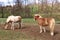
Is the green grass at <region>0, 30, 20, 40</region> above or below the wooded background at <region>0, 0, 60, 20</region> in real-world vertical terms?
below

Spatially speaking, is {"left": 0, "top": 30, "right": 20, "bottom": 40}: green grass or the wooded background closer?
{"left": 0, "top": 30, "right": 20, "bottom": 40}: green grass

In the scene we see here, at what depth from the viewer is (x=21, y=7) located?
50.8 feet

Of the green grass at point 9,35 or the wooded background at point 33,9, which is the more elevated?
the wooded background at point 33,9

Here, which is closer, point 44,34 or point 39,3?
point 44,34

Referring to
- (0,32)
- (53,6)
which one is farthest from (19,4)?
(0,32)

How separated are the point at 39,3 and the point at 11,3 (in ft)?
7.56

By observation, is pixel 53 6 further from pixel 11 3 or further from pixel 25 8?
pixel 11 3

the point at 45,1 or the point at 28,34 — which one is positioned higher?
the point at 45,1

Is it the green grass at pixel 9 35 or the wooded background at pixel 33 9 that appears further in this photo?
the wooded background at pixel 33 9

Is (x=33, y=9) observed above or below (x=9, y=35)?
above

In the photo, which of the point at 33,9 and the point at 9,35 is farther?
the point at 33,9

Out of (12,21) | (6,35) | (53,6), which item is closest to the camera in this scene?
(6,35)

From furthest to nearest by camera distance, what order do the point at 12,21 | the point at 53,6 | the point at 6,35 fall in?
the point at 53,6 < the point at 12,21 < the point at 6,35

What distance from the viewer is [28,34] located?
952 centimetres
